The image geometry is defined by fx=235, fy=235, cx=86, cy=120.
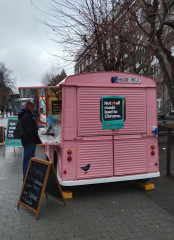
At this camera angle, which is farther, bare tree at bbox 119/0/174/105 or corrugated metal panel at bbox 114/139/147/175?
bare tree at bbox 119/0/174/105

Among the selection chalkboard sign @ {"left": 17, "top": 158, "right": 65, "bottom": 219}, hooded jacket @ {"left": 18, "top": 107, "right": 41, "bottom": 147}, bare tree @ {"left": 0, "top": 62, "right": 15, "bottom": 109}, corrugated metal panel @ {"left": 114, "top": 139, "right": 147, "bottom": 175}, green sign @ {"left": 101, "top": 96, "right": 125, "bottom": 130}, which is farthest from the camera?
bare tree @ {"left": 0, "top": 62, "right": 15, "bottom": 109}

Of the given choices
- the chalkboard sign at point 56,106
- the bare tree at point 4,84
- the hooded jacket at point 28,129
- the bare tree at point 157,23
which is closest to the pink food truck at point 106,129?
the hooded jacket at point 28,129

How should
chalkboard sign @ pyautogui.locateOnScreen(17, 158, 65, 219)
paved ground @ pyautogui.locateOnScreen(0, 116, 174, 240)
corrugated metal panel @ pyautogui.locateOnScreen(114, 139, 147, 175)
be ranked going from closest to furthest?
paved ground @ pyautogui.locateOnScreen(0, 116, 174, 240)
chalkboard sign @ pyautogui.locateOnScreen(17, 158, 65, 219)
corrugated metal panel @ pyautogui.locateOnScreen(114, 139, 147, 175)

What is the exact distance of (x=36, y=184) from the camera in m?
4.16

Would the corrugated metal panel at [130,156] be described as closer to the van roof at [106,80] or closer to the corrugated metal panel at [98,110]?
the corrugated metal panel at [98,110]

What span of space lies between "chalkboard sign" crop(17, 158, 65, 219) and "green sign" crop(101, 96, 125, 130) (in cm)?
150

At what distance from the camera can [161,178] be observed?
249 inches

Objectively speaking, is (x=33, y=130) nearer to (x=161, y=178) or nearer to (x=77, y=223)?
(x=77, y=223)

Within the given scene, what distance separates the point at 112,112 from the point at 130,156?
1.05 m

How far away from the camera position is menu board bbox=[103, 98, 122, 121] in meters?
4.93

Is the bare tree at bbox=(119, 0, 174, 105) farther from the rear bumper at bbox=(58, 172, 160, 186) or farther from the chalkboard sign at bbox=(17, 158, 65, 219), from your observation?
the chalkboard sign at bbox=(17, 158, 65, 219)

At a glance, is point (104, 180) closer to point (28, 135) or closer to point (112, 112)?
point (112, 112)

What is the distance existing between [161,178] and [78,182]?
270cm

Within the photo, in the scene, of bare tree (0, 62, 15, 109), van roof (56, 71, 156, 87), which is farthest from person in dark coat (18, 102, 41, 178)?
bare tree (0, 62, 15, 109)
